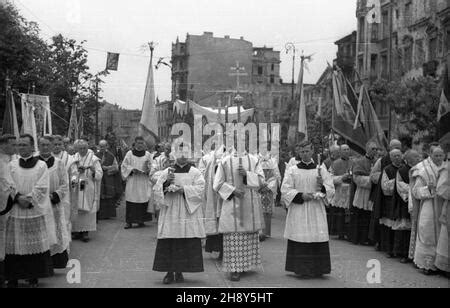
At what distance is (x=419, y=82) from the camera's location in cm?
1725

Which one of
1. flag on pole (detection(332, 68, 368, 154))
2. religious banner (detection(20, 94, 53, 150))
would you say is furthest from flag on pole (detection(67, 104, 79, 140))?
flag on pole (detection(332, 68, 368, 154))

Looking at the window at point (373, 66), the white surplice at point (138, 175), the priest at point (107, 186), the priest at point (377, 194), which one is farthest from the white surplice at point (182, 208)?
the window at point (373, 66)

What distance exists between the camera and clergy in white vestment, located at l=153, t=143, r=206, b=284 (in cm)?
767

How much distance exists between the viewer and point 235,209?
826cm

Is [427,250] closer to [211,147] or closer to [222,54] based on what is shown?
[211,147]

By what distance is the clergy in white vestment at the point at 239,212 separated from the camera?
26.6 ft

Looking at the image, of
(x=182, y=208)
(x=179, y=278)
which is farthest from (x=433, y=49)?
(x=179, y=278)

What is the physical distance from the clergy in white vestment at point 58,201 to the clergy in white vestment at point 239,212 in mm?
2014

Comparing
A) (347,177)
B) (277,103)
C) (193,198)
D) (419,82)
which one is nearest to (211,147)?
(347,177)

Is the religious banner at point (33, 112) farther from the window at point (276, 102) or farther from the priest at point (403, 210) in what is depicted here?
the priest at point (403, 210)

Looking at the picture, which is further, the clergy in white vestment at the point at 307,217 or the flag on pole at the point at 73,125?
the flag on pole at the point at 73,125

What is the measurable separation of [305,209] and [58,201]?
3.17m

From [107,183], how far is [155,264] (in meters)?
6.92

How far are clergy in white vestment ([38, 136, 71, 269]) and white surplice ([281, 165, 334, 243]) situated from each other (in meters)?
2.89
